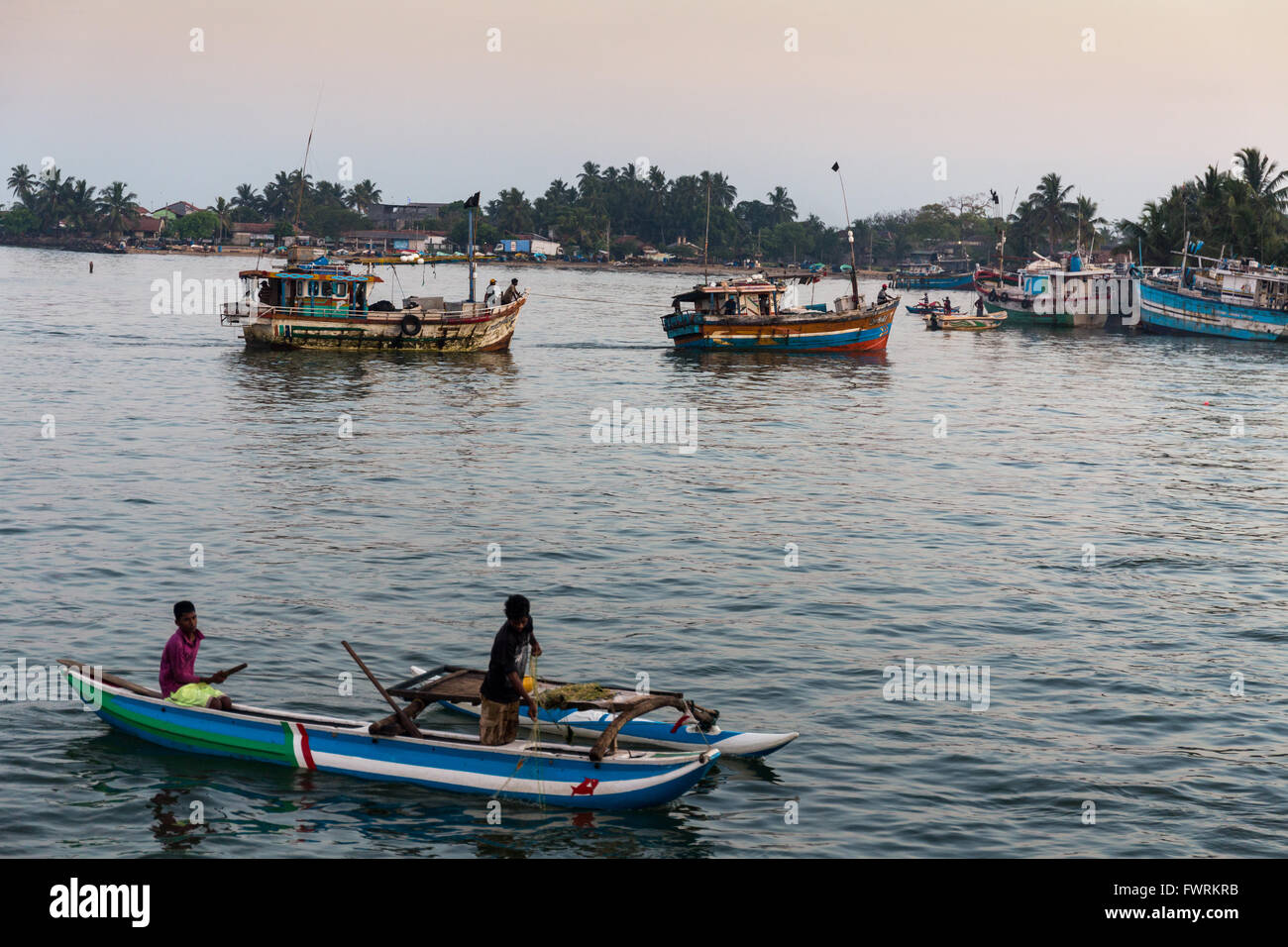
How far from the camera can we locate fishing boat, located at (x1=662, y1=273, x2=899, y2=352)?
5616 cm

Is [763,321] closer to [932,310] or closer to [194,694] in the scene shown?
[932,310]

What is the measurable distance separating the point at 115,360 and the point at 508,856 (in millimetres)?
46549

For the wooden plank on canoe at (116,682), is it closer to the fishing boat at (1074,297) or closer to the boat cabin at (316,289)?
the boat cabin at (316,289)

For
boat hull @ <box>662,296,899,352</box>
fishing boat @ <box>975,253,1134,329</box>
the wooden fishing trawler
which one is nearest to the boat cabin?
the wooden fishing trawler

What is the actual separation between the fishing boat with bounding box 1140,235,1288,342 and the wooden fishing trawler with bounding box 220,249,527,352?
1847 inches

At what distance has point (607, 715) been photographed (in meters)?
14.0

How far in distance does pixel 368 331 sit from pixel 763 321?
1698cm

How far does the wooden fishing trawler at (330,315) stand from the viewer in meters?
50.8

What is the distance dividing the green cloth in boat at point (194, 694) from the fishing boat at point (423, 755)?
10cm


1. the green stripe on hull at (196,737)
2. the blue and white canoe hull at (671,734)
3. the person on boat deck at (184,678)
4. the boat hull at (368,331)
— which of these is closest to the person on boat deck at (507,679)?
the blue and white canoe hull at (671,734)

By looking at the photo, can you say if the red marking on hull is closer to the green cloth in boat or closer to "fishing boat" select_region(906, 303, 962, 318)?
the green cloth in boat

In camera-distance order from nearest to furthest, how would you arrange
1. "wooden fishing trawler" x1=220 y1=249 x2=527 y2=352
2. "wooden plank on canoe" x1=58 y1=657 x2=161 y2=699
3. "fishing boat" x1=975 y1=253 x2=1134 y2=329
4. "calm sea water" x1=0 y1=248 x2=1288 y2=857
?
1. "calm sea water" x1=0 y1=248 x2=1288 y2=857
2. "wooden plank on canoe" x1=58 y1=657 x2=161 y2=699
3. "wooden fishing trawler" x1=220 y1=249 x2=527 y2=352
4. "fishing boat" x1=975 y1=253 x2=1134 y2=329

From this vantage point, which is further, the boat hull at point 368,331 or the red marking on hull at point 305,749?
the boat hull at point 368,331

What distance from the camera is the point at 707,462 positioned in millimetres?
32188
